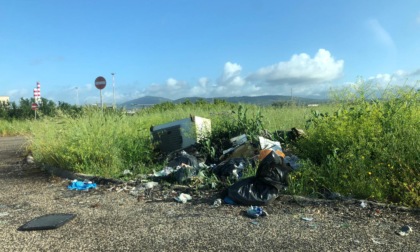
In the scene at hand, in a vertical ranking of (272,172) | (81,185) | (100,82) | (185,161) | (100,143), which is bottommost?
(81,185)

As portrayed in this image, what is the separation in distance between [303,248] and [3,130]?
2786 centimetres

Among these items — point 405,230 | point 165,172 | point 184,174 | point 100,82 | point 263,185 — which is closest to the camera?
point 405,230

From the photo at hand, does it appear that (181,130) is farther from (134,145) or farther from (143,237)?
(143,237)

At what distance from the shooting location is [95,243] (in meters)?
4.12

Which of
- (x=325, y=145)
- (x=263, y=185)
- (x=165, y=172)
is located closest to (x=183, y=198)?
(x=263, y=185)

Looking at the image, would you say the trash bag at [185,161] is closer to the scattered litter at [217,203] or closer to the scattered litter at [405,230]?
the scattered litter at [217,203]

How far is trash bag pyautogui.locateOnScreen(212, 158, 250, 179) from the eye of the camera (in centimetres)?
641

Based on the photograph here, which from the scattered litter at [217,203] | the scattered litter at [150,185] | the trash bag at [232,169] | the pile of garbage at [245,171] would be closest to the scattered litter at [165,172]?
the pile of garbage at [245,171]

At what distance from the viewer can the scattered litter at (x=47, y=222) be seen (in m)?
4.70

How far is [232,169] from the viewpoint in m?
6.52

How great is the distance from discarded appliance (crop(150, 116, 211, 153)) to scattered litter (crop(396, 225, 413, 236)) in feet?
17.7

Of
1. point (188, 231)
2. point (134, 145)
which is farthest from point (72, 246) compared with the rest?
point (134, 145)

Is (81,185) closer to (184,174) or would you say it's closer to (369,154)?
(184,174)

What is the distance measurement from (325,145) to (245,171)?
1.45 metres
